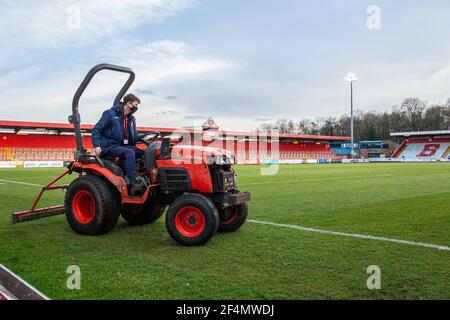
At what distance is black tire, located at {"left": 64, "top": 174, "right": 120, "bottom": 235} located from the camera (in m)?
5.93

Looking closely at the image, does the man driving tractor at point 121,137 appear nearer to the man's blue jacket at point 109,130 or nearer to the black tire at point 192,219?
the man's blue jacket at point 109,130

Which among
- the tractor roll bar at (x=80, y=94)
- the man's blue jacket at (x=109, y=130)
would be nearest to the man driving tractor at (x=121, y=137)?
the man's blue jacket at (x=109, y=130)

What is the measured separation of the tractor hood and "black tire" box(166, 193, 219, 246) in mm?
476

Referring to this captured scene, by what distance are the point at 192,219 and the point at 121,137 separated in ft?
5.46

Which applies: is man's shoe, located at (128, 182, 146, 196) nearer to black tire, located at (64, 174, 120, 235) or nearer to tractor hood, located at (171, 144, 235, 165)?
black tire, located at (64, 174, 120, 235)

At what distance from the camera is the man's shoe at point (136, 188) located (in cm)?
584

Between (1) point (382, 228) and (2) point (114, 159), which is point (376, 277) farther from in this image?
(2) point (114, 159)

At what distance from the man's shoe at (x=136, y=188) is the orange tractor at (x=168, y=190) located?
5 centimetres

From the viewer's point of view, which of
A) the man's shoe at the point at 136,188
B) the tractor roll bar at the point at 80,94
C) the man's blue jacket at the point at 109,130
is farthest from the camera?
the tractor roll bar at the point at 80,94

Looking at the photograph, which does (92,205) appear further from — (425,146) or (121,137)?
(425,146)

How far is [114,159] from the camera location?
6.22 meters

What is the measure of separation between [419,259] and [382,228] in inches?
75.8
